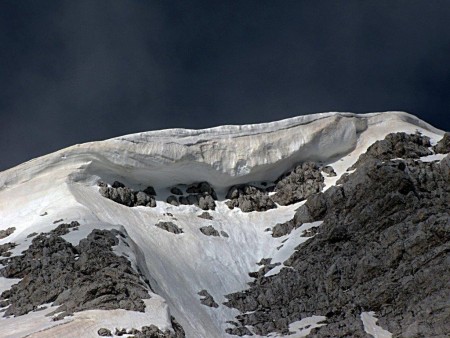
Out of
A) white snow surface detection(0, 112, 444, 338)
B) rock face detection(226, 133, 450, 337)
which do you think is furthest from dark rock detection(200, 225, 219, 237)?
rock face detection(226, 133, 450, 337)

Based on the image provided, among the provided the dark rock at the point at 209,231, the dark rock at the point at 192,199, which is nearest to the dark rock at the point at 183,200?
the dark rock at the point at 192,199

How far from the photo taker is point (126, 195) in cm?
5981

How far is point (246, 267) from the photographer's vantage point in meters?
54.4

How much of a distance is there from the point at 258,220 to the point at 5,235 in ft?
70.2

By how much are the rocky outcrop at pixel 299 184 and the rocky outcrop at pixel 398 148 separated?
3.48 metres

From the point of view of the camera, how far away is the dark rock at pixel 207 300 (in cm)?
4761

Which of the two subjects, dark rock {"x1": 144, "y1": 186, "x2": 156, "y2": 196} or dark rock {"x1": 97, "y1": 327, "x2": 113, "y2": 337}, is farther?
dark rock {"x1": 144, "y1": 186, "x2": 156, "y2": 196}

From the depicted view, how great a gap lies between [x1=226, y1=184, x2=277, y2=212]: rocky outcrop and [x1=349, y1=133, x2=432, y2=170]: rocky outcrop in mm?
8343

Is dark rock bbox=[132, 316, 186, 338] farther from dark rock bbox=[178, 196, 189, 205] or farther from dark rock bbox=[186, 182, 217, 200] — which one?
dark rock bbox=[186, 182, 217, 200]

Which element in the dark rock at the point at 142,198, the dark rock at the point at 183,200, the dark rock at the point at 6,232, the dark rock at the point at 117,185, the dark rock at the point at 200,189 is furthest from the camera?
the dark rock at the point at 200,189

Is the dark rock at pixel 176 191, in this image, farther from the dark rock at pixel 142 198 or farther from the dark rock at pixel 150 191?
the dark rock at pixel 142 198

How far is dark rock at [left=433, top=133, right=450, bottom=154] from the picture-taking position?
61.9 meters

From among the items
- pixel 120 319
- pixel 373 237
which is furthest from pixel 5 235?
pixel 373 237

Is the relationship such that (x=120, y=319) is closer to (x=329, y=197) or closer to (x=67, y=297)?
(x=67, y=297)
